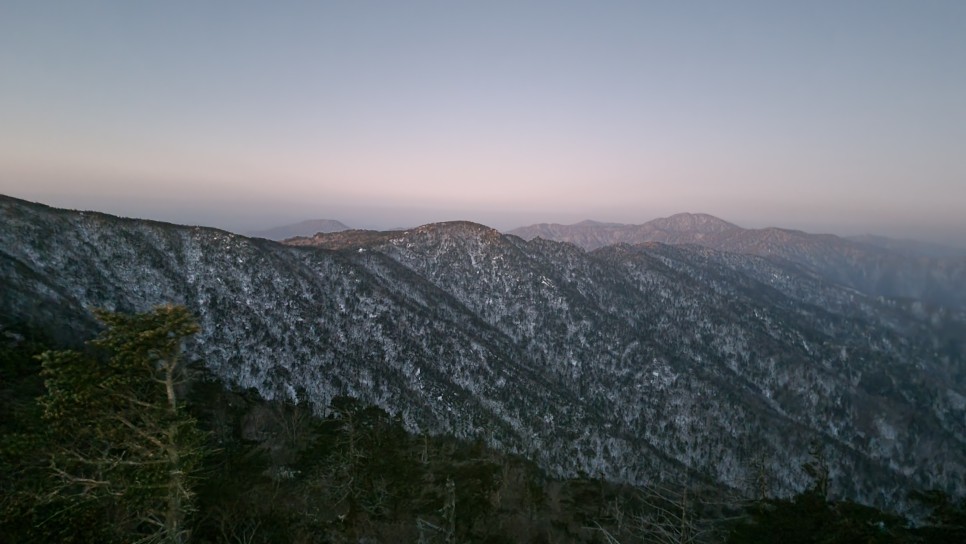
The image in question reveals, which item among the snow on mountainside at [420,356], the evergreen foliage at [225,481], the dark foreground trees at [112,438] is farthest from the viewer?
the snow on mountainside at [420,356]

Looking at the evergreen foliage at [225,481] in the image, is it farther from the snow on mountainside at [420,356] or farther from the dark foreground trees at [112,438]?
the snow on mountainside at [420,356]

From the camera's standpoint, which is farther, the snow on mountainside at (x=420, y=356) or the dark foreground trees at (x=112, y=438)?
the snow on mountainside at (x=420, y=356)

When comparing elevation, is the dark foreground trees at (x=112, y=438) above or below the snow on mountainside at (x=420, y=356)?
above

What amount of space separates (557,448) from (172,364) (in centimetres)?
14581

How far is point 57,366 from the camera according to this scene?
1362 centimetres

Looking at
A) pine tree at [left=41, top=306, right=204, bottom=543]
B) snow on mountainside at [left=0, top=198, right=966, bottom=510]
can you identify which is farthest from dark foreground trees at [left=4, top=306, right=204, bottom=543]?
snow on mountainside at [left=0, top=198, right=966, bottom=510]

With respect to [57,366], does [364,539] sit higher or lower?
lower

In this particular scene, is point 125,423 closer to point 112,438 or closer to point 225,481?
point 112,438

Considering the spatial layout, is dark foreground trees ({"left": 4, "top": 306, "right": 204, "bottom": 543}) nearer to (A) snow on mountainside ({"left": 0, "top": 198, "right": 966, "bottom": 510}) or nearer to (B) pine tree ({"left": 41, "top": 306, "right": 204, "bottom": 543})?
(B) pine tree ({"left": 41, "top": 306, "right": 204, "bottom": 543})

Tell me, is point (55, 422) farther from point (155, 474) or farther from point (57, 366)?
point (155, 474)

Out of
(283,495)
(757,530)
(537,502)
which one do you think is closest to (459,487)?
(537,502)

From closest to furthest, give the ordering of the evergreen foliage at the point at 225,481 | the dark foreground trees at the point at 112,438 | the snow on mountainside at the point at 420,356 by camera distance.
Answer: the dark foreground trees at the point at 112,438 → the evergreen foliage at the point at 225,481 → the snow on mountainside at the point at 420,356

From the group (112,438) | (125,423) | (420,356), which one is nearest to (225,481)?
(112,438)

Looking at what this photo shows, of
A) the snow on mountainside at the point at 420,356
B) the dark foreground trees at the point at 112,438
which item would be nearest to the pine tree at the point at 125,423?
the dark foreground trees at the point at 112,438
